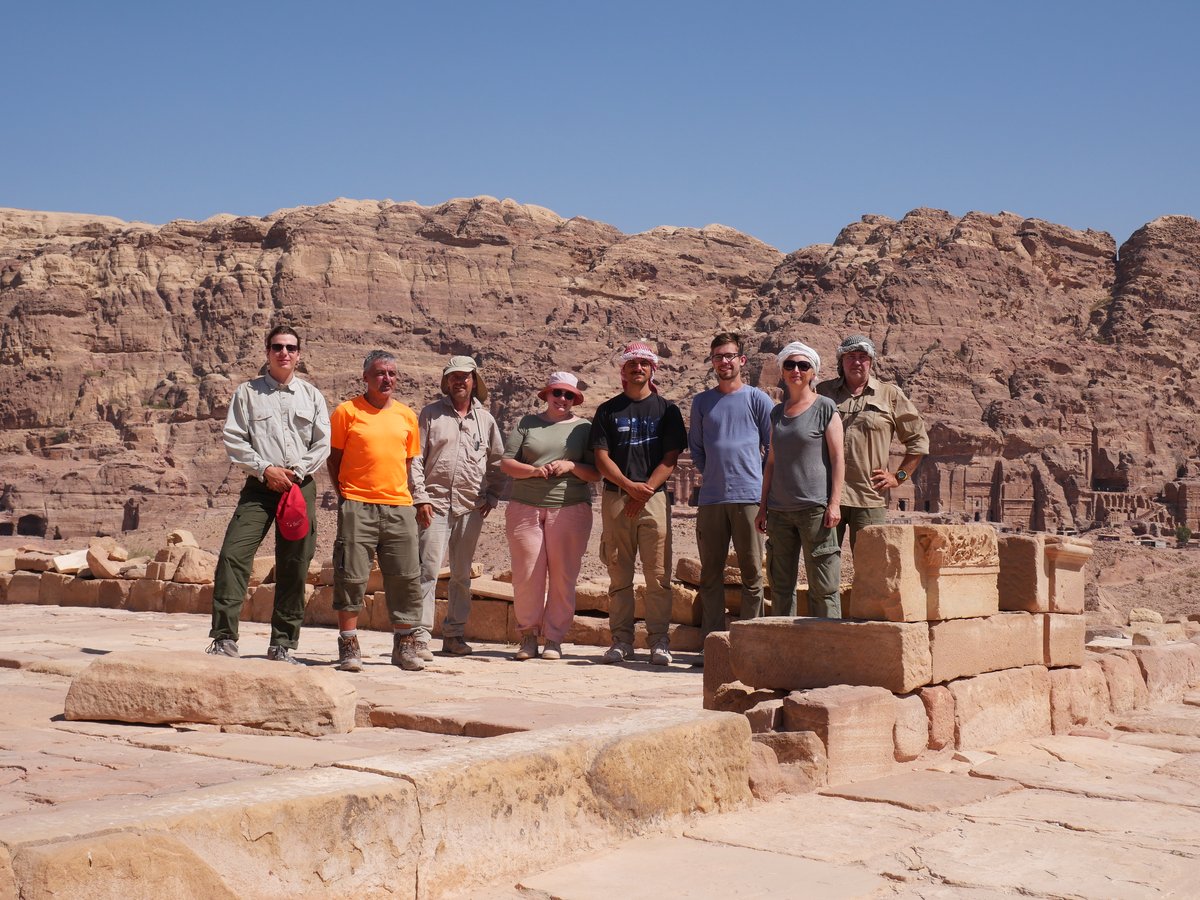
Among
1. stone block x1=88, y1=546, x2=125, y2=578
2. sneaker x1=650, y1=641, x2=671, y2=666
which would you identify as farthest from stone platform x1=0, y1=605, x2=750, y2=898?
stone block x1=88, y1=546, x2=125, y2=578

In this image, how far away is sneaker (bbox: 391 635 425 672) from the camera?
6.25 metres

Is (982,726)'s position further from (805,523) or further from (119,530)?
(119,530)

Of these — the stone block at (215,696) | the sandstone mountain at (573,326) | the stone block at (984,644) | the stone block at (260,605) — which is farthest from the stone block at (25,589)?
the sandstone mountain at (573,326)

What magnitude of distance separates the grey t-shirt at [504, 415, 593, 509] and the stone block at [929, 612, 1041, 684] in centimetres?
259

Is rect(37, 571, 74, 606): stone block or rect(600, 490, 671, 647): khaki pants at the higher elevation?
rect(600, 490, 671, 647): khaki pants

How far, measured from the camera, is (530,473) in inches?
272

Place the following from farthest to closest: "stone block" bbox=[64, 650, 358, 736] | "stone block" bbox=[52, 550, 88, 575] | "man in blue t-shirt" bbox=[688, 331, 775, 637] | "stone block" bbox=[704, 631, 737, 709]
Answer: "stone block" bbox=[52, 550, 88, 575] → "man in blue t-shirt" bbox=[688, 331, 775, 637] → "stone block" bbox=[704, 631, 737, 709] → "stone block" bbox=[64, 650, 358, 736]

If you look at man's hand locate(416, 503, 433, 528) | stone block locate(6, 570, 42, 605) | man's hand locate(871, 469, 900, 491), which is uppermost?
man's hand locate(871, 469, 900, 491)

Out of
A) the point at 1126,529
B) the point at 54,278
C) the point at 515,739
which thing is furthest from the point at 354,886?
the point at 54,278

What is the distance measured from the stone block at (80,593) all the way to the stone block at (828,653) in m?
8.80

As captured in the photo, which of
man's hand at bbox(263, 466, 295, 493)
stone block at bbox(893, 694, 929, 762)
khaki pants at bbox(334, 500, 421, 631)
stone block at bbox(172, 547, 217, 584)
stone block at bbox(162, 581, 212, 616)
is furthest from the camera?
stone block at bbox(172, 547, 217, 584)

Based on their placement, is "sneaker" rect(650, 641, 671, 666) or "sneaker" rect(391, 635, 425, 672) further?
"sneaker" rect(650, 641, 671, 666)

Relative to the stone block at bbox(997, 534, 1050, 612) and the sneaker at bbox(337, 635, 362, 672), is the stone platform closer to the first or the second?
the sneaker at bbox(337, 635, 362, 672)

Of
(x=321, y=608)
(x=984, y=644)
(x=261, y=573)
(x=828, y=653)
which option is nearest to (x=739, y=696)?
(x=828, y=653)
